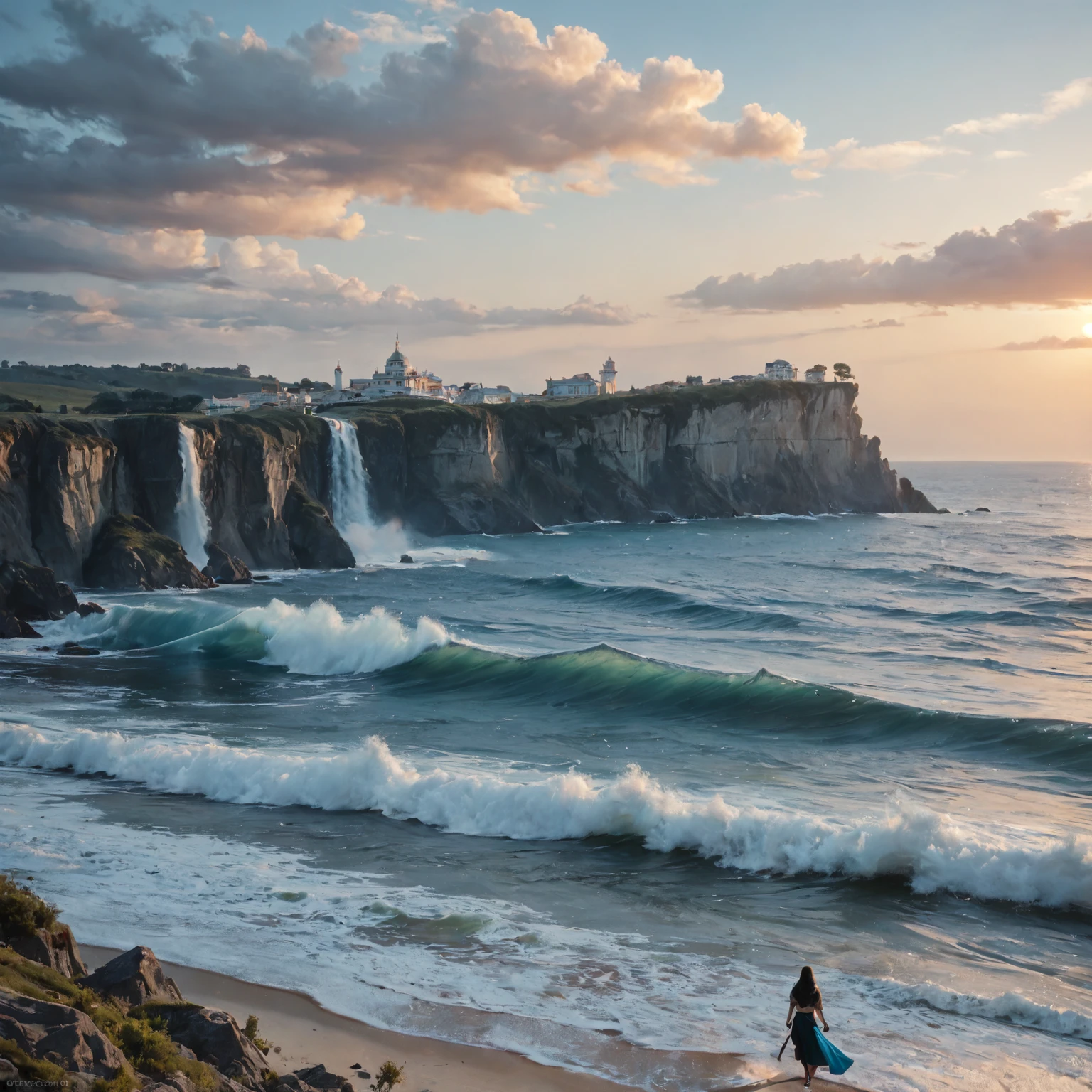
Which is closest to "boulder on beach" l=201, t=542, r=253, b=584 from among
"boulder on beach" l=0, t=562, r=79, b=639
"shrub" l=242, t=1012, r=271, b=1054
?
"boulder on beach" l=0, t=562, r=79, b=639

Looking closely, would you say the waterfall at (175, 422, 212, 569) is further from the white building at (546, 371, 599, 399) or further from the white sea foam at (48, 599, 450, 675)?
the white building at (546, 371, 599, 399)

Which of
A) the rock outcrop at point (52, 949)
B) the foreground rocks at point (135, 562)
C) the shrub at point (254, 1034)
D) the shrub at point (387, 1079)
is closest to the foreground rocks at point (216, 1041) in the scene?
the shrub at point (254, 1034)

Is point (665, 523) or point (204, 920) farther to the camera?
point (665, 523)

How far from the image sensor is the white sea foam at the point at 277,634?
35.0 m

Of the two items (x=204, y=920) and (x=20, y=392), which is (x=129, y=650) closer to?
(x=204, y=920)

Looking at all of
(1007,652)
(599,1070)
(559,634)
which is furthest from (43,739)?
(1007,652)

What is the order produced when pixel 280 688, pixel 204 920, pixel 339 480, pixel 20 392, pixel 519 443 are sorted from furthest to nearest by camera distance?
pixel 20 392 < pixel 519 443 < pixel 339 480 < pixel 280 688 < pixel 204 920

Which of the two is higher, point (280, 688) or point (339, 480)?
point (339, 480)

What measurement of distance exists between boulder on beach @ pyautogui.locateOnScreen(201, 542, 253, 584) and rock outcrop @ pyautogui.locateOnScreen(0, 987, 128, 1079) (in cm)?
4724

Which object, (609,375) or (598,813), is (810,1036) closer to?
(598,813)

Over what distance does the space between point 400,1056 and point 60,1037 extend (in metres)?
4.10

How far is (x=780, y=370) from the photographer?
154250mm

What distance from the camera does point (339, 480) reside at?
75812 millimetres

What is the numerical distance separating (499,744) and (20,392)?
10810cm
